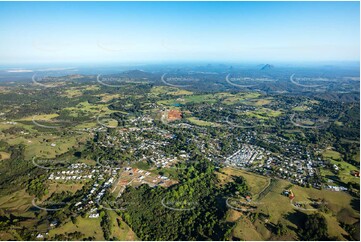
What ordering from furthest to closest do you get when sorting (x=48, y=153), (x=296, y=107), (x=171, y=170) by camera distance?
(x=296, y=107) → (x=48, y=153) → (x=171, y=170)

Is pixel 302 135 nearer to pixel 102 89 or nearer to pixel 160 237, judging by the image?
pixel 160 237

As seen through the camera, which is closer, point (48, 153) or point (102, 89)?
point (48, 153)

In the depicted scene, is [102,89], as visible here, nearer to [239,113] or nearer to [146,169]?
[239,113]

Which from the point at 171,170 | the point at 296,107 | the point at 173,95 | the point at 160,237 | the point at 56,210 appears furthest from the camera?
the point at 173,95

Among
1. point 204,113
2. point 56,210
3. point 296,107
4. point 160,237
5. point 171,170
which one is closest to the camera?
point 160,237

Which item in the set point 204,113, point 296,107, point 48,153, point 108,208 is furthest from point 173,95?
point 108,208

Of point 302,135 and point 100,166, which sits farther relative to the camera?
point 302,135

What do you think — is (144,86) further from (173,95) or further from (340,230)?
(340,230)

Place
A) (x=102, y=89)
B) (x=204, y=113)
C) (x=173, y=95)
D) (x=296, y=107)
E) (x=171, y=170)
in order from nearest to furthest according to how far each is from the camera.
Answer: (x=171, y=170) < (x=204, y=113) < (x=296, y=107) < (x=173, y=95) < (x=102, y=89)

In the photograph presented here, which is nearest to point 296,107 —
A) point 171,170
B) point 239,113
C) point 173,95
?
point 239,113
